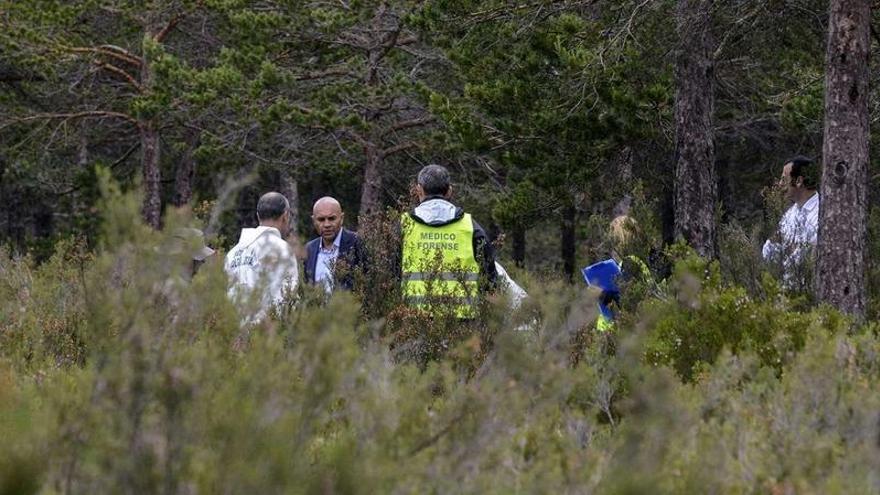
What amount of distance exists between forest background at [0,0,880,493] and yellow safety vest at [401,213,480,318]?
172 mm

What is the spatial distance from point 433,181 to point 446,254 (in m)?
0.42

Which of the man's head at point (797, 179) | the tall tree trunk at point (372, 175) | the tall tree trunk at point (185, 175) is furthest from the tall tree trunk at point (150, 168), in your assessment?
the man's head at point (797, 179)

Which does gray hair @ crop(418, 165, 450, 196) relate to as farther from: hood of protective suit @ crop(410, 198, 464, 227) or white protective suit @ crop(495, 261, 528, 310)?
white protective suit @ crop(495, 261, 528, 310)

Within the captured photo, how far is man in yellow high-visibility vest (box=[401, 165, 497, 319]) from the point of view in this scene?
8305mm

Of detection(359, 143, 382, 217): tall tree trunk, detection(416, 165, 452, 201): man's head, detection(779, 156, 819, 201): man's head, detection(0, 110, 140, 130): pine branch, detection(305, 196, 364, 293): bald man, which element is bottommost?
detection(305, 196, 364, 293): bald man

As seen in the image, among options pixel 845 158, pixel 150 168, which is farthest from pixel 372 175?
pixel 845 158

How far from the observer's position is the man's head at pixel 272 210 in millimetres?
8234

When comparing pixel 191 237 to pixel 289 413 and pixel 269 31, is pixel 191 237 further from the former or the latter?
pixel 269 31

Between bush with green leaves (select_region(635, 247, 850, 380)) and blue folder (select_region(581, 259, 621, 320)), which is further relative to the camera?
blue folder (select_region(581, 259, 621, 320))

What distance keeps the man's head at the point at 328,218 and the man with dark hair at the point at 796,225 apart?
3.05 metres

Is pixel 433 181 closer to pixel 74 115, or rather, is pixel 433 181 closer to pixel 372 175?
pixel 372 175

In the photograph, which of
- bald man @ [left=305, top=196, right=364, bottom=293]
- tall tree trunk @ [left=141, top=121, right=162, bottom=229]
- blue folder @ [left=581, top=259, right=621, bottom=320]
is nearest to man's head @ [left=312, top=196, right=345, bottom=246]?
bald man @ [left=305, top=196, right=364, bottom=293]

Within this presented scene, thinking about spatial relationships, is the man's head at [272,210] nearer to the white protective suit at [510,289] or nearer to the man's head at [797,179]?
the white protective suit at [510,289]

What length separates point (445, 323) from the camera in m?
8.15
